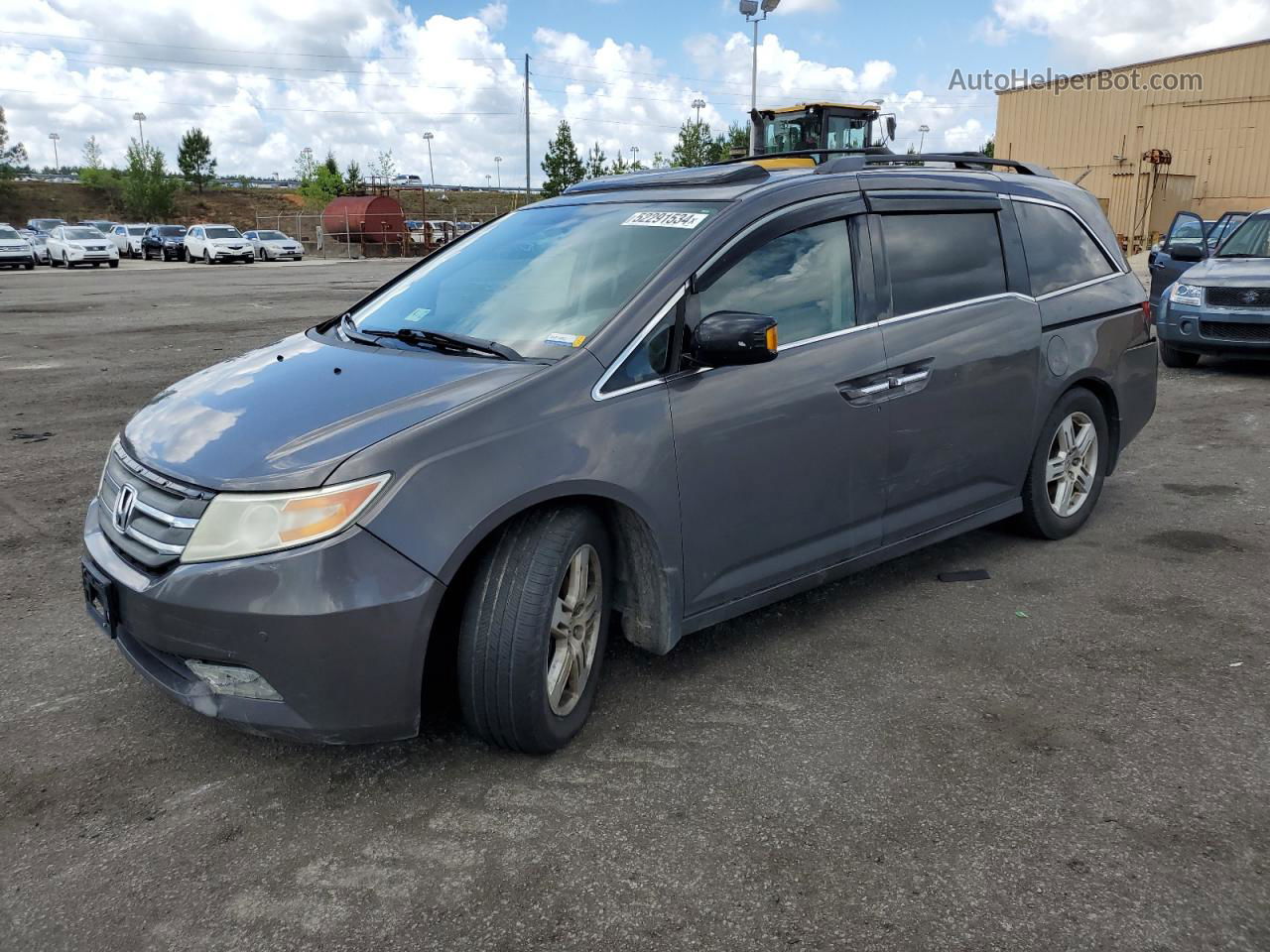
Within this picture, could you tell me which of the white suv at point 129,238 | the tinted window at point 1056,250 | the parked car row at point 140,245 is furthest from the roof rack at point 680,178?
the white suv at point 129,238

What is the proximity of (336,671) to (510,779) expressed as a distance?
0.62 m

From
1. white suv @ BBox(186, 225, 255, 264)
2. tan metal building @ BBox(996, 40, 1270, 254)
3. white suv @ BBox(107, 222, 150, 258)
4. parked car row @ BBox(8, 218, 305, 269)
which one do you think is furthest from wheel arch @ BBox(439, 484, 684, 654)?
white suv @ BBox(107, 222, 150, 258)

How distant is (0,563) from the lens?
471 centimetres

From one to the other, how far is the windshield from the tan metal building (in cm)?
2131

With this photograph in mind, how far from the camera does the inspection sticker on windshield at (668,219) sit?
11.6ft

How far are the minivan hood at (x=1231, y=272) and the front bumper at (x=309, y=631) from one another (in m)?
9.22

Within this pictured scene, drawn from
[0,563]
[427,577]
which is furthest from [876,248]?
[0,563]

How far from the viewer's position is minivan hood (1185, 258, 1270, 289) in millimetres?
9328

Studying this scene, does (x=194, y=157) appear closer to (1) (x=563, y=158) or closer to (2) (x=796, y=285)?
(1) (x=563, y=158)

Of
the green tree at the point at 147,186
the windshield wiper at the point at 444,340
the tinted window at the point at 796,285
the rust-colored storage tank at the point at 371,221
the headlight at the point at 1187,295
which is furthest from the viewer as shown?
the green tree at the point at 147,186

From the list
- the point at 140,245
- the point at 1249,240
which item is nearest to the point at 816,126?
the point at 1249,240

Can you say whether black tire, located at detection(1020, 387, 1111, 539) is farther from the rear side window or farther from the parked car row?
the parked car row

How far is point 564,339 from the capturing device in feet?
10.7

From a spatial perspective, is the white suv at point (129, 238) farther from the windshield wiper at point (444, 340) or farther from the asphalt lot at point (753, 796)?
the windshield wiper at point (444, 340)
